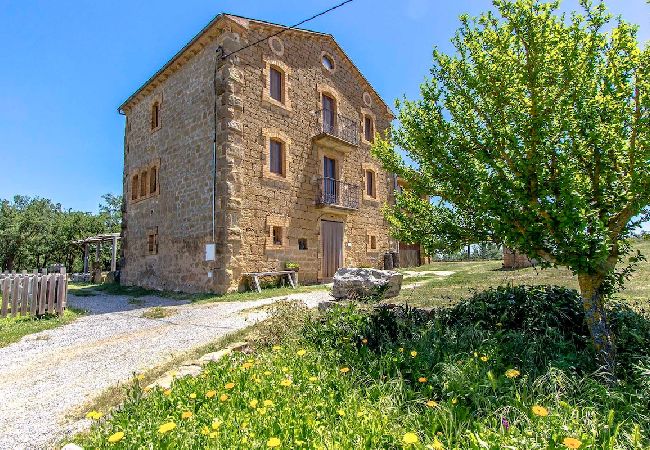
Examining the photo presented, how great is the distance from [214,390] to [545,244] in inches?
141

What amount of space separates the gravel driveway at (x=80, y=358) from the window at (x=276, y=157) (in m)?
6.26

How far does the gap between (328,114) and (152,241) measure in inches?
373

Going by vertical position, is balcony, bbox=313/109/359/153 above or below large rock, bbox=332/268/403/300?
above

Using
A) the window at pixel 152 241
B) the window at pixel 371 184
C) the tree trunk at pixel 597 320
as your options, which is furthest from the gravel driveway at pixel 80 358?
the window at pixel 371 184

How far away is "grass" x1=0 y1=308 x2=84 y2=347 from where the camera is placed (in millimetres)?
6297

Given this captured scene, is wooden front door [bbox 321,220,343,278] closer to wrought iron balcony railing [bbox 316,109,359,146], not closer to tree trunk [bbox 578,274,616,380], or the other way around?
wrought iron balcony railing [bbox 316,109,359,146]

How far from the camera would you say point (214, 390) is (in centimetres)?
307

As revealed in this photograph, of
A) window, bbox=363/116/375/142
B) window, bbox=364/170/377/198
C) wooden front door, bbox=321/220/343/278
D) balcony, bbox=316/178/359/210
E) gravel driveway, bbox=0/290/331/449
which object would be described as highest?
window, bbox=363/116/375/142

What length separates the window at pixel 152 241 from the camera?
14.7 meters

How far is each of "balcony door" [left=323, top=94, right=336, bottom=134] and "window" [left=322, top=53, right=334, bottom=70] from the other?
1.38 meters

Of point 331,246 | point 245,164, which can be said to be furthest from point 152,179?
point 331,246

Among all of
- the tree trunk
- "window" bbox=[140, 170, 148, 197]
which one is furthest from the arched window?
the tree trunk

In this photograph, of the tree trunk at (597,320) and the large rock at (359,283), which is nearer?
the tree trunk at (597,320)

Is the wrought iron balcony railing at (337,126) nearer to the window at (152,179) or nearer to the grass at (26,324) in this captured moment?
the window at (152,179)
